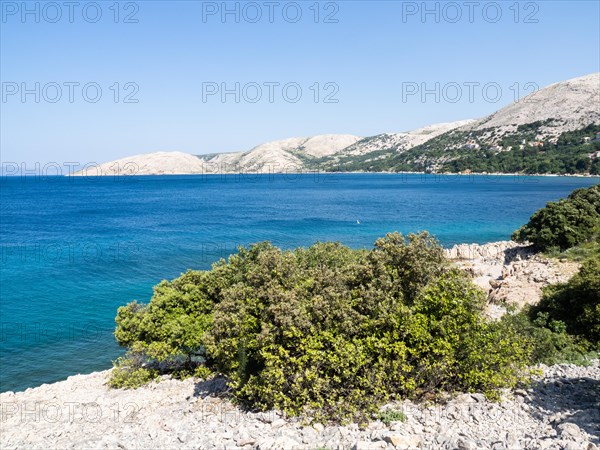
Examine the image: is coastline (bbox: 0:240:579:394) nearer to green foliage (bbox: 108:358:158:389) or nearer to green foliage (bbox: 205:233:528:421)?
green foliage (bbox: 108:358:158:389)

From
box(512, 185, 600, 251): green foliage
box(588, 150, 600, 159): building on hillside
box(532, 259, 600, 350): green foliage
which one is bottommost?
box(532, 259, 600, 350): green foliage

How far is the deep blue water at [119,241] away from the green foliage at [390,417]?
19.3 m

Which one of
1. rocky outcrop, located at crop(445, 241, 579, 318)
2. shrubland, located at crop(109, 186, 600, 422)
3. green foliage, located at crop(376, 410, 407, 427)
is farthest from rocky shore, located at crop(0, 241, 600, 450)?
rocky outcrop, located at crop(445, 241, 579, 318)

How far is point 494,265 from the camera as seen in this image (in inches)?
1561

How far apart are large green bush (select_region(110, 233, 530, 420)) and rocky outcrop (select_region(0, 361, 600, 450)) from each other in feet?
2.40

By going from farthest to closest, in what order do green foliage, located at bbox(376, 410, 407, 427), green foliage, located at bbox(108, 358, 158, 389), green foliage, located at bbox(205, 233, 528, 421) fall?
green foliage, located at bbox(108, 358, 158, 389) < green foliage, located at bbox(205, 233, 528, 421) < green foliage, located at bbox(376, 410, 407, 427)

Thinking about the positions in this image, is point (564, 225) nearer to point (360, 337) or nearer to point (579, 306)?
point (579, 306)

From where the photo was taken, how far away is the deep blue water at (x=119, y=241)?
29.3 meters

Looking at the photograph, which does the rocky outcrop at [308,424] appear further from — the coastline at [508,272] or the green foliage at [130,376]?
the coastline at [508,272]

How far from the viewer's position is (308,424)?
13.3m

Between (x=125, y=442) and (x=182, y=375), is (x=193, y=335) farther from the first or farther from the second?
(x=125, y=442)

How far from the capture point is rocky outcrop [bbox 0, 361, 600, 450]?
11.5 metres

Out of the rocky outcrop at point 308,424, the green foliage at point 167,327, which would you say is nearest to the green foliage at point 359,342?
the rocky outcrop at point 308,424

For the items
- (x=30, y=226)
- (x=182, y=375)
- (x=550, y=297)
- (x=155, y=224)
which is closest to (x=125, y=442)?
(x=182, y=375)
